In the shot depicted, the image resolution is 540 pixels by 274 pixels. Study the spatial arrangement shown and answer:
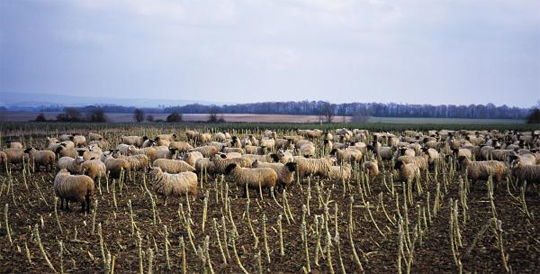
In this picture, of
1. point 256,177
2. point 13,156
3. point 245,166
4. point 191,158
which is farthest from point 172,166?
point 13,156

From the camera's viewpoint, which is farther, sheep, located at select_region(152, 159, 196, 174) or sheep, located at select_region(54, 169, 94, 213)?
sheep, located at select_region(152, 159, 196, 174)

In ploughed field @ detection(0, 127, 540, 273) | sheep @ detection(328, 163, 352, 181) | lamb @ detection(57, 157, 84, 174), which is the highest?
lamb @ detection(57, 157, 84, 174)

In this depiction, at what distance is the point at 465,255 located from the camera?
32.0 feet

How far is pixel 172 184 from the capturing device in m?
14.9

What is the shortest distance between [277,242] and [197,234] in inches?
84.1

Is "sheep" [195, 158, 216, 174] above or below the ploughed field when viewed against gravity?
above

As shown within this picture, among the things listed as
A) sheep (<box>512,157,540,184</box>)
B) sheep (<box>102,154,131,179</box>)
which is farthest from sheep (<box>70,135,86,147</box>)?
sheep (<box>512,157,540,184</box>)

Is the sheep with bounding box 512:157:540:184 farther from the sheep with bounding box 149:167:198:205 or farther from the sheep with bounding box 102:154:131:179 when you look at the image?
the sheep with bounding box 102:154:131:179

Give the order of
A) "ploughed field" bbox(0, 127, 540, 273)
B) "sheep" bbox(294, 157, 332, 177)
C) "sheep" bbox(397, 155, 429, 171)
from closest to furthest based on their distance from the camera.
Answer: "ploughed field" bbox(0, 127, 540, 273)
"sheep" bbox(294, 157, 332, 177)
"sheep" bbox(397, 155, 429, 171)

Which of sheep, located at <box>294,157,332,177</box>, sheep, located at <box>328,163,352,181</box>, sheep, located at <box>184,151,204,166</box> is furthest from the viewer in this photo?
sheep, located at <box>184,151,204,166</box>

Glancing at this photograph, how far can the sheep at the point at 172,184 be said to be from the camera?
14.9 meters

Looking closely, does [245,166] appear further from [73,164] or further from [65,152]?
[65,152]

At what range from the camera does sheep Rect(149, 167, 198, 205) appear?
1491cm

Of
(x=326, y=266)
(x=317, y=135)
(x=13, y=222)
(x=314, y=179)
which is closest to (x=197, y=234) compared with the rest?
(x=326, y=266)
